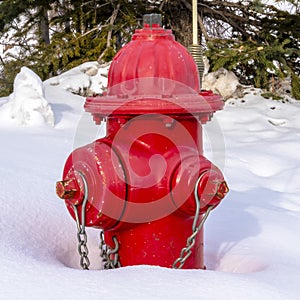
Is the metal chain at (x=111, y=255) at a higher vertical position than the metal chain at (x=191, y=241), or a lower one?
lower

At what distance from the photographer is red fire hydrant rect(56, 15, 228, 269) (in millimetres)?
1478

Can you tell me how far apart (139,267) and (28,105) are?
281cm

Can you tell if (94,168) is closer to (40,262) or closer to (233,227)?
(40,262)

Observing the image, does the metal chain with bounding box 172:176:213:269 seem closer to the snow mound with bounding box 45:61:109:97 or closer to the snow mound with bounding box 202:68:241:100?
the snow mound with bounding box 45:61:109:97

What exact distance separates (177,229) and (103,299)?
438 mm

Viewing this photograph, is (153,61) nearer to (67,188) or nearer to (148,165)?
(148,165)

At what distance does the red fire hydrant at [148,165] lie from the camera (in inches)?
58.2

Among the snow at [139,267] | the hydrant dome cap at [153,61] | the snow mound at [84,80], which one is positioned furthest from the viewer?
the snow mound at [84,80]

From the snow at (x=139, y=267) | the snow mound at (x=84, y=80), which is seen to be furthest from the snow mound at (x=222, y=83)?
the snow at (x=139, y=267)

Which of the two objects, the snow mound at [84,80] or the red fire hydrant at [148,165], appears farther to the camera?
the snow mound at [84,80]

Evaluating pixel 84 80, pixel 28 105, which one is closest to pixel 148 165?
pixel 28 105

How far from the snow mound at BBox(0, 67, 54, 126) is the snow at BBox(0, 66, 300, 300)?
0.11 feet

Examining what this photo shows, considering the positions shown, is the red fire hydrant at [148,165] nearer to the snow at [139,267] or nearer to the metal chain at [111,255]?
the metal chain at [111,255]

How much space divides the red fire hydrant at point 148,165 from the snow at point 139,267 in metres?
0.16
